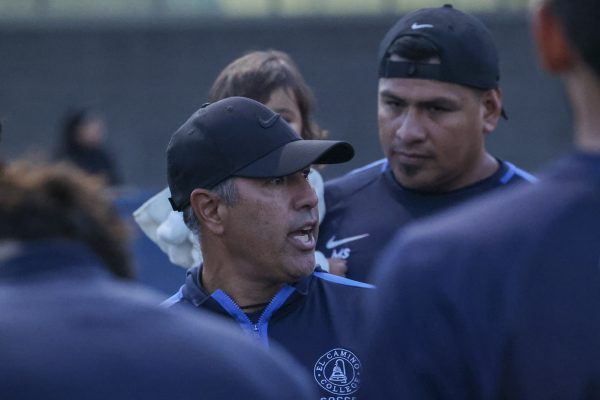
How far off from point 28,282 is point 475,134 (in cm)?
269

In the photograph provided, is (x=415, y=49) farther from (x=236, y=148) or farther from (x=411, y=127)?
(x=236, y=148)

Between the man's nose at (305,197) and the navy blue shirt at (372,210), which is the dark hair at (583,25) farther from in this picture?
the navy blue shirt at (372,210)

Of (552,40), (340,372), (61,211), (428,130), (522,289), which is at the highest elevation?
(552,40)

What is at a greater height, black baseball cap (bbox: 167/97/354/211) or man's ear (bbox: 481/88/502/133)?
black baseball cap (bbox: 167/97/354/211)

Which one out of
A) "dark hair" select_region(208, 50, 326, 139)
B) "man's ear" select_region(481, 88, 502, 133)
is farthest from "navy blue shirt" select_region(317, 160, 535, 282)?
"dark hair" select_region(208, 50, 326, 139)

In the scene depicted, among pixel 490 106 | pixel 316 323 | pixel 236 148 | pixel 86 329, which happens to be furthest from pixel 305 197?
pixel 86 329

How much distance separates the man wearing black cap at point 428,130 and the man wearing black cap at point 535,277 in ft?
7.34

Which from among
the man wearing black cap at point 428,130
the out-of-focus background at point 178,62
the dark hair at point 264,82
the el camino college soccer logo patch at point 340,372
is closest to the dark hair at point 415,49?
the man wearing black cap at point 428,130

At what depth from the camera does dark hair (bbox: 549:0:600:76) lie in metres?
1.94

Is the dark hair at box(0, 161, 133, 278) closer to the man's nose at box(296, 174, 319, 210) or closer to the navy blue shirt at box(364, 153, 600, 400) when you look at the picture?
the navy blue shirt at box(364, 153, 600, 400)

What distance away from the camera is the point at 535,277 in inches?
78.6

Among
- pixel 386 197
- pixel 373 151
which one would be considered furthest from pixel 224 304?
pixel 373 151

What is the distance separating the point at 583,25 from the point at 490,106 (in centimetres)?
254

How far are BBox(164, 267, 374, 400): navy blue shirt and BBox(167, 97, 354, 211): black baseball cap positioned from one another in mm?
314
